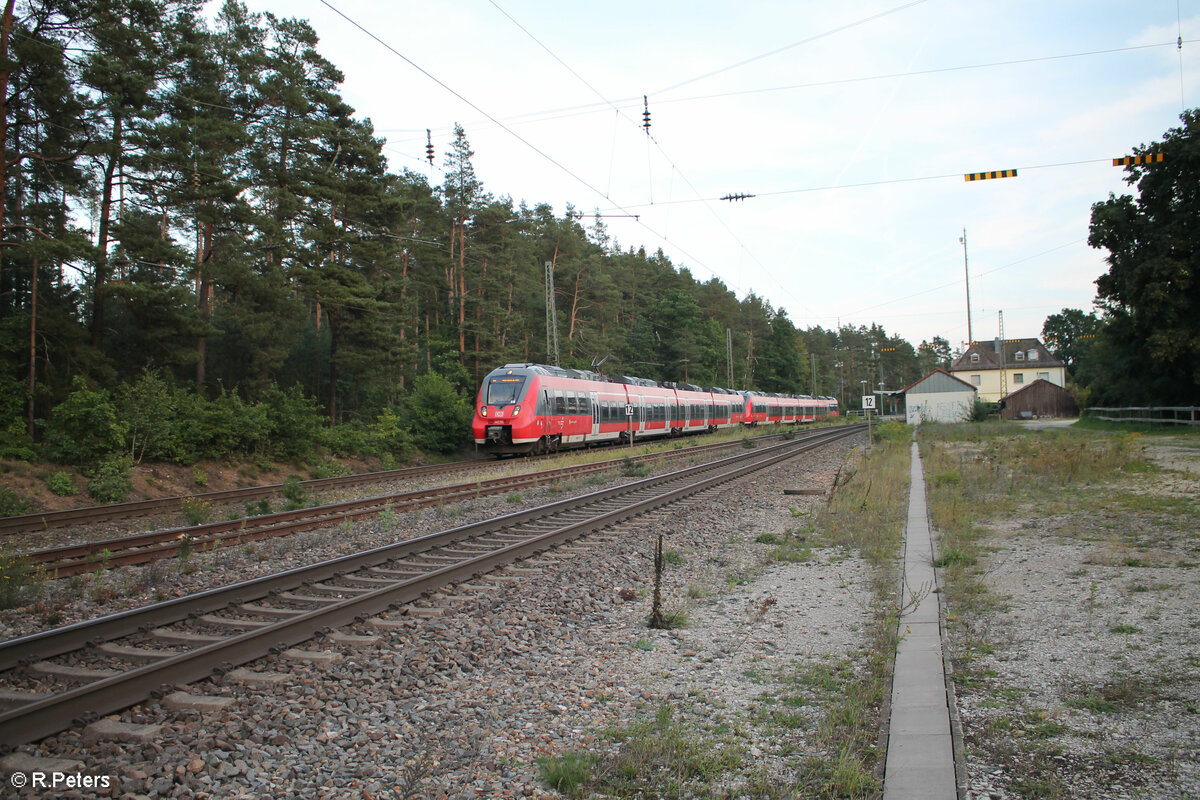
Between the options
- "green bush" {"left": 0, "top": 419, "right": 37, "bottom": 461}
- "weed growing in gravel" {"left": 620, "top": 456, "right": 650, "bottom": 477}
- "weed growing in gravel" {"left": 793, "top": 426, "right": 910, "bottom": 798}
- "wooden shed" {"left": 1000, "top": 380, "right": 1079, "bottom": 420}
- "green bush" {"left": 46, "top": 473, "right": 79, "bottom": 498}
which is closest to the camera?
"weed growing in gravel" {"left": 793, "top": 426, "right": 910, "bottom": 798}

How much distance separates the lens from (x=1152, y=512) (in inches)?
462

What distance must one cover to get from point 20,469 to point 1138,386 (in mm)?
46817

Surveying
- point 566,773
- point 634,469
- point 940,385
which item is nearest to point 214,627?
point 566,773

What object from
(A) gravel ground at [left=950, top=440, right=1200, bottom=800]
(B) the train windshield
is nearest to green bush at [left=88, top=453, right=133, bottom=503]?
(B) the train windshield

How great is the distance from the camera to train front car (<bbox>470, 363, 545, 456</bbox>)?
23875mm

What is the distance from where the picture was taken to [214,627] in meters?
6.07

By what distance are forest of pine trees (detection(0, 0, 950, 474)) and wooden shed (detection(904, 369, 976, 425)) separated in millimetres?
37628

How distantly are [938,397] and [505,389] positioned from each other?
5666 cm

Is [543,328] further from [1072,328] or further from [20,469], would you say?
[1072,328]

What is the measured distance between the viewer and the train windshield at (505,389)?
78.7 ft

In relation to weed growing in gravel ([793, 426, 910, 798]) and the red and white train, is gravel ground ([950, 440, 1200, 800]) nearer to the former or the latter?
weed growing in gravel ([793, 426, 910, 798])

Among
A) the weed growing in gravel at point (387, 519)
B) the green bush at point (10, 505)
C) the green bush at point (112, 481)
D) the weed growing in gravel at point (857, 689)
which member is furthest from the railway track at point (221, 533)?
the weed growing in gravel at point (857, 689)

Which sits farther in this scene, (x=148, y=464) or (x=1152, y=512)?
(x=148, y=464)

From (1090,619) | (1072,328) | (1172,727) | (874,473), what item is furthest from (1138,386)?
(1072,328)
